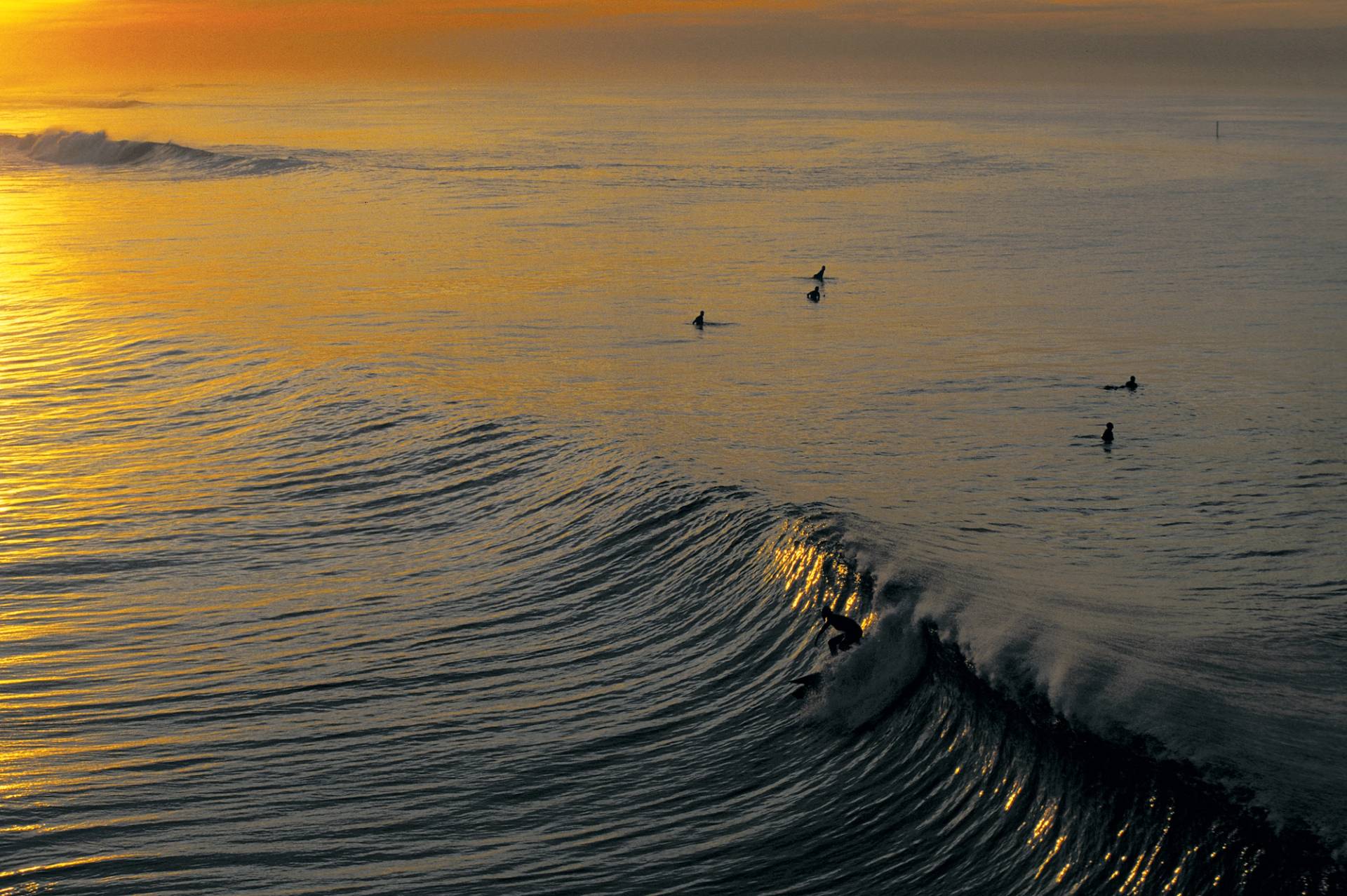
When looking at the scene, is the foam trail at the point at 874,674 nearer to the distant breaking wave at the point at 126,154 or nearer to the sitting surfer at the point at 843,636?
the sitting surfer at the point at 843,636

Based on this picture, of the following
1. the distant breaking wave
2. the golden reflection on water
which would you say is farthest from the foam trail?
the distant breaking wave

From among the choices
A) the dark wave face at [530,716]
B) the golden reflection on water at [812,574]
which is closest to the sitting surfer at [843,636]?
the dark wave face at [530,716]

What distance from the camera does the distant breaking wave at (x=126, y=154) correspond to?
70062mm

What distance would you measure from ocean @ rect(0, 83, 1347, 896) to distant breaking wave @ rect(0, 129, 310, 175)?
37.1 m

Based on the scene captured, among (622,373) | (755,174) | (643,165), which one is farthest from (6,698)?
(643,165)

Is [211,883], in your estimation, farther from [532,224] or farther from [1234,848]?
[532,224]

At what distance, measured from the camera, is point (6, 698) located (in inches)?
430

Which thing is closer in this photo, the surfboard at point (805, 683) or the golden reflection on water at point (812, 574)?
the surfboard at point (805, 683)

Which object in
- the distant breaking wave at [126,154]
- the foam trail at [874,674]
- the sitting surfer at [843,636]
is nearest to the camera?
the foam trail at [874,674]

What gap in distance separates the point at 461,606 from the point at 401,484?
14.0 feet

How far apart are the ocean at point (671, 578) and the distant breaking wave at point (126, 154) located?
122 ft

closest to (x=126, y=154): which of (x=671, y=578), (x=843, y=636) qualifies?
(x=671, y=578)

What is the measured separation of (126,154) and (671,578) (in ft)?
251

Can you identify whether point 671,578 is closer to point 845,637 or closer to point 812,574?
point 812,574
